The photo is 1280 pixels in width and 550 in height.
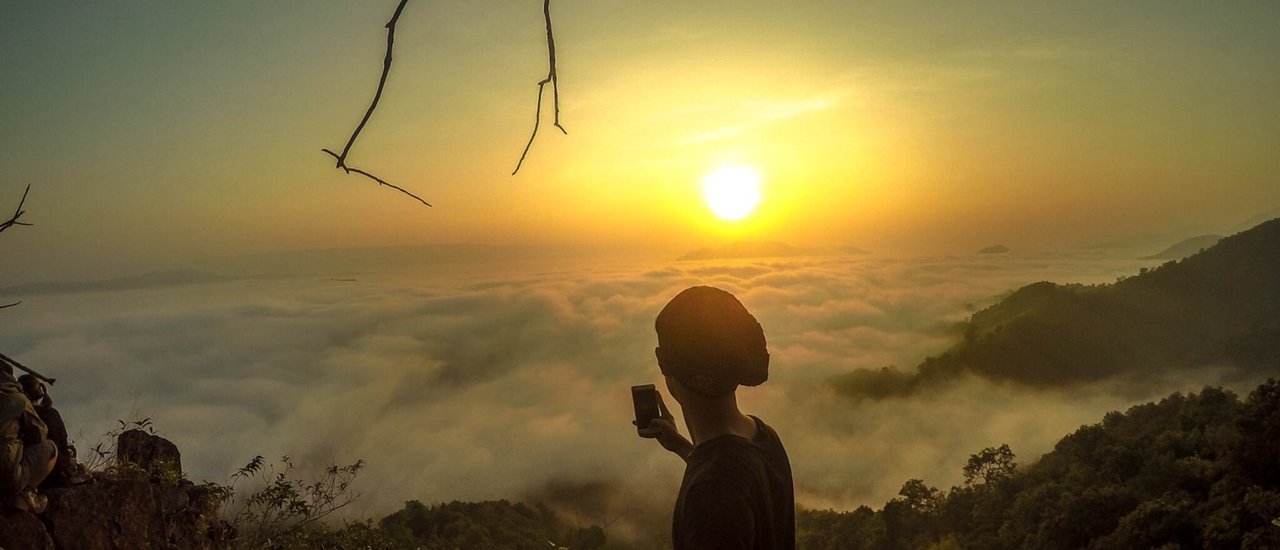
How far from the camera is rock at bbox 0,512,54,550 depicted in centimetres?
650

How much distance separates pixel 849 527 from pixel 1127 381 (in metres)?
72.6

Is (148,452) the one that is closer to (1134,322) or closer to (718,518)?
(718,518)

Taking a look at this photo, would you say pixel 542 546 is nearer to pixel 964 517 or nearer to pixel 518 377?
pixel 964 517

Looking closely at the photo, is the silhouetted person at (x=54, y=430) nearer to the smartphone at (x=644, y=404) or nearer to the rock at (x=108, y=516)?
the rock at (x=108, y=516)

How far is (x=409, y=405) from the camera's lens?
17038 centimetres

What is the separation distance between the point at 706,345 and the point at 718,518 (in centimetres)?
48

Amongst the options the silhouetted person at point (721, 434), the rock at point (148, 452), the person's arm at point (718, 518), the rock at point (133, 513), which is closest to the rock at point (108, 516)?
the rock at point (133, 513)

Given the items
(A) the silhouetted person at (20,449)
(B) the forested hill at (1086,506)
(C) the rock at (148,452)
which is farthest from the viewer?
(B) the forested hill at (1086,506)

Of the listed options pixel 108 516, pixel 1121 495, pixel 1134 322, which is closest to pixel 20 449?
pixel 108 516

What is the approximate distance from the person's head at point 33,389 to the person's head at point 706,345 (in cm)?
752

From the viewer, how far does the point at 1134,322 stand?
116938mm

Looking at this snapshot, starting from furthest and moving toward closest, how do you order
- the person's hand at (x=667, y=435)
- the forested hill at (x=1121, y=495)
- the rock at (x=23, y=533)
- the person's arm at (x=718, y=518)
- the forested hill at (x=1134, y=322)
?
the forested hill at (x=1134, y=322) → the forested hill at (x=1121, y=495) → the rock at (x=23, y=533) → the person's hand at (x=667, y=435) → the person's arm at (x=718, y=518)

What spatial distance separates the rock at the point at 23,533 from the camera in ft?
21.3

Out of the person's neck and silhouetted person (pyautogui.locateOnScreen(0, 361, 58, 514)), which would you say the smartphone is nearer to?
the person's neck
